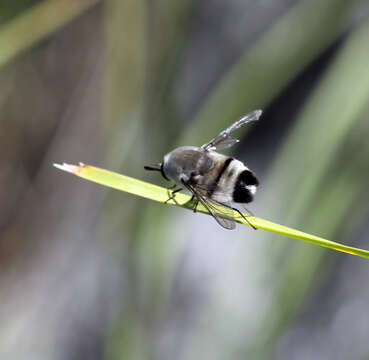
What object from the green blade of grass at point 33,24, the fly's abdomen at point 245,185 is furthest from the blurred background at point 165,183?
the fly's abdomen at point 245,185

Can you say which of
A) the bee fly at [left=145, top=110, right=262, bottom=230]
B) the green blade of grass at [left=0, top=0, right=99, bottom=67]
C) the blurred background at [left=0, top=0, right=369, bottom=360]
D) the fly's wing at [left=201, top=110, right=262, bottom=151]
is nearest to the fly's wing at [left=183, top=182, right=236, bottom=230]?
the bee fly at [left=145, top=110, right=262, bottom=230]

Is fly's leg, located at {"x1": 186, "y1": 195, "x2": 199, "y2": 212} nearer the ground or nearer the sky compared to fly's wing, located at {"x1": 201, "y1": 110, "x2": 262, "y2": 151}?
nearer the ground

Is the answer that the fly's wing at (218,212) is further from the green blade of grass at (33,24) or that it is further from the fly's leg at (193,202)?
the green blade of grass at (33,24)

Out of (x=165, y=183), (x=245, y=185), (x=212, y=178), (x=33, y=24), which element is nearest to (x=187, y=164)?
(x=212, y=178)

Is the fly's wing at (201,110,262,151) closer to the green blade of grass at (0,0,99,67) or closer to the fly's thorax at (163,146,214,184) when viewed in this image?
the fly's thorax at (163,146,214,184)

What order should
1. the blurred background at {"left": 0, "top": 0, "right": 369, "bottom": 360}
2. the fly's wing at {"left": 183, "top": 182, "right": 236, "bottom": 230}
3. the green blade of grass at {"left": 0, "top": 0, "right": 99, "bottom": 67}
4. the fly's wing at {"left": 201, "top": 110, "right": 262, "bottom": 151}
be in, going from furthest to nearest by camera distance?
the green blade of grass at {"left": 0, "top": 0, "right": 99, "bottom": 67}
the blurred background at {"left": 0, "top": 0, "right": 369, "bottom": 360}
the fly's wing at {"left": 201, "top": 110, "right": 262, "bottom": 151}
the fly's wing at {"left": 183, "top": 182, "right": 236, "bottom": 230}

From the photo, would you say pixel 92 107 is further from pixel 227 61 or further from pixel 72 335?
pixel 72 335
